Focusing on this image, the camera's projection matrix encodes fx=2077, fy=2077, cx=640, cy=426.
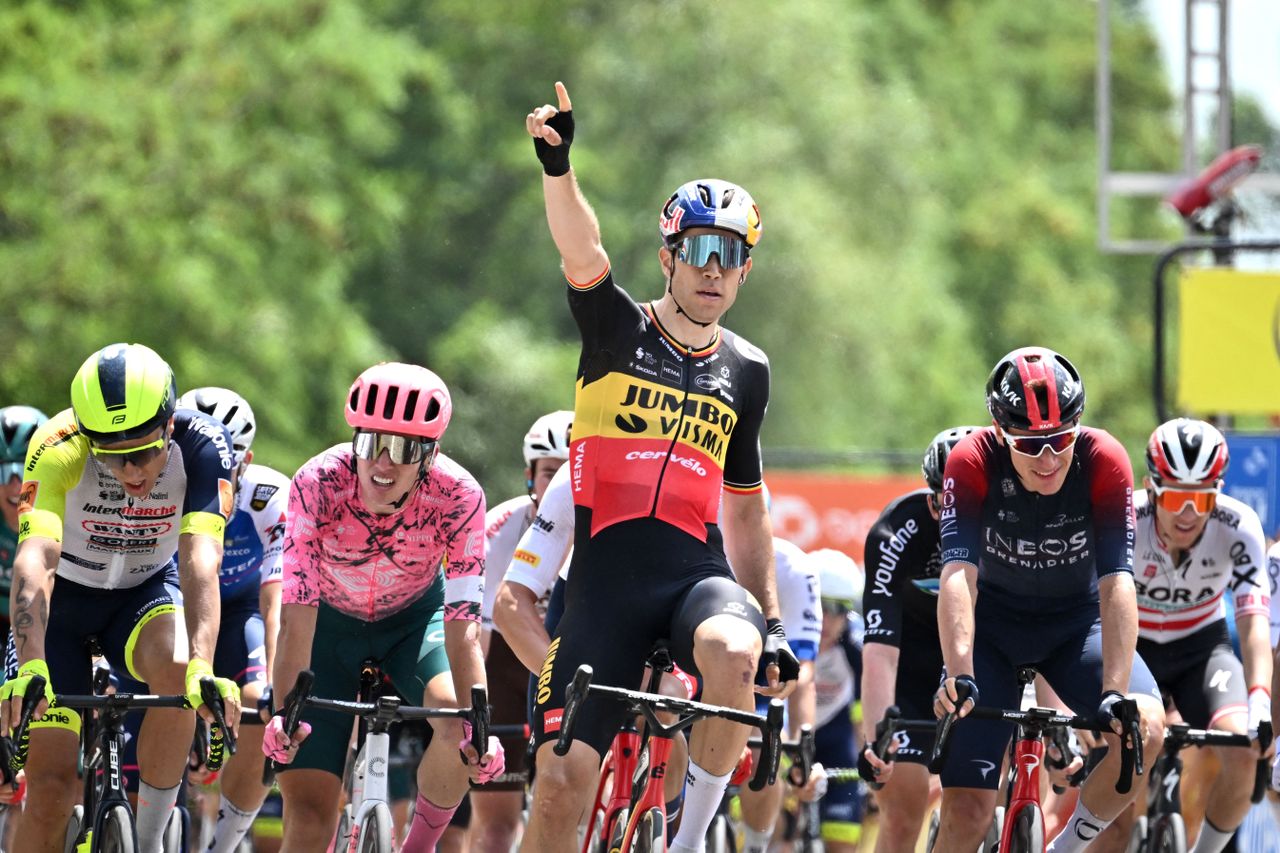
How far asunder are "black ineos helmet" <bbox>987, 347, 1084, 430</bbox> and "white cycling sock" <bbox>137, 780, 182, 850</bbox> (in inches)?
137

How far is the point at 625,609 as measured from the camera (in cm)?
674

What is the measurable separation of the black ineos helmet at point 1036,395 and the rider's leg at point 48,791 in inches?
145

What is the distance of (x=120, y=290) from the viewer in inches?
887

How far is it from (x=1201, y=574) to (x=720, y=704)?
3.98 metres

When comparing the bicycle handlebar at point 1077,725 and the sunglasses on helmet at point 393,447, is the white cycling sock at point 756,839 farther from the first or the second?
the sunglasses on helmet at point 393,447

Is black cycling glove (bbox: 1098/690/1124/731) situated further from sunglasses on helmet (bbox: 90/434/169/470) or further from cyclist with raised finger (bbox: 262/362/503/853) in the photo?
sunglasses on helmet (bbox: 90/434/169/470)

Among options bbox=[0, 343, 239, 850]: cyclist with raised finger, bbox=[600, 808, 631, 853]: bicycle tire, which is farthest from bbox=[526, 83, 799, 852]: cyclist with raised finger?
bbox=[0, 343, 239, 850]: cyclist with raised finger

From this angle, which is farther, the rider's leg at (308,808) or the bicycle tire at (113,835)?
the rider's leg at (308,808)

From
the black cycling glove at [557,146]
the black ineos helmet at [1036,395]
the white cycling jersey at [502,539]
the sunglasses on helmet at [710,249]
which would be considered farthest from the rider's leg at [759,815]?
the black cycling glove at [557,146]

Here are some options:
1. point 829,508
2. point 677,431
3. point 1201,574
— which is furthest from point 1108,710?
point 829,508

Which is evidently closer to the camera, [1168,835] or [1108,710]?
[1108,710]

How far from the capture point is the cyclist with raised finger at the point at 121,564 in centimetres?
728

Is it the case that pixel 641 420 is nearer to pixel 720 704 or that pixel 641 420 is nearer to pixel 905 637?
pixel 720 704

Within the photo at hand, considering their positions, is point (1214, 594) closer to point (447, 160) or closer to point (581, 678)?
point (581, 678)
